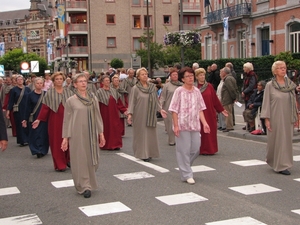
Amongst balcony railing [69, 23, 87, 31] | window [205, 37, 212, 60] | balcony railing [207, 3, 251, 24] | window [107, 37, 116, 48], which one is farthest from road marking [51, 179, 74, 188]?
window [107, 37, 116, 48]

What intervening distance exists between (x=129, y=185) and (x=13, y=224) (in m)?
2.49

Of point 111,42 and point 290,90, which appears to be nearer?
point 290,90

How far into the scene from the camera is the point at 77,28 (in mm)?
66125

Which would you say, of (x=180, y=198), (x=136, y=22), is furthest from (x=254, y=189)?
(x=136, y=22)

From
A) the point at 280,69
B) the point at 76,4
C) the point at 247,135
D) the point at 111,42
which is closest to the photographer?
the point at 280,69

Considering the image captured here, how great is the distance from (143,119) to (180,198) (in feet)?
12.2

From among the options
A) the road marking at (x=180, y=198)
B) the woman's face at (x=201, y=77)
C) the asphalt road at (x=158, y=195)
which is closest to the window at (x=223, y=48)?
the woman's face at (x=201, y=77)

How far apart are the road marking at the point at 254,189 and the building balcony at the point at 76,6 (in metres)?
60.0

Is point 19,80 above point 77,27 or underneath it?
underneath

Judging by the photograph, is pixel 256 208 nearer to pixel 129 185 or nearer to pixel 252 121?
pixel 129 185

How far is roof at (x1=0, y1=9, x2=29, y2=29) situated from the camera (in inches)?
5758

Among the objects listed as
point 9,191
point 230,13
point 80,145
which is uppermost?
point 230,13

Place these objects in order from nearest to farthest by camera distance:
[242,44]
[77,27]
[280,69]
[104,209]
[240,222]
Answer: [240,222] → [104,209] → [280,69] → [242,44] → [77,27]

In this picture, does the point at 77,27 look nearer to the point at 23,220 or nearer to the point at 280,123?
the point at 280,123
